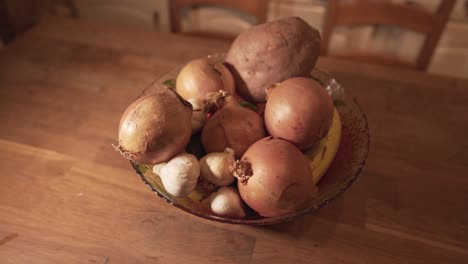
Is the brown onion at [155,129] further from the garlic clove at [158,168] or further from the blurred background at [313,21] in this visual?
the blurred background at [313,21]

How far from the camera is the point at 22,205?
62 cm

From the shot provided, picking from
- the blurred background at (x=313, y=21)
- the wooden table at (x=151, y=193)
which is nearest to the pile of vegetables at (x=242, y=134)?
the wooden table at (x=151, y=193)

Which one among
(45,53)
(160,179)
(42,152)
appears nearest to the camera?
(160,179)

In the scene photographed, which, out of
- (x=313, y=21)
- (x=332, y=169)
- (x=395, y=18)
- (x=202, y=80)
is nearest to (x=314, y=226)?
(x=332, y=169)

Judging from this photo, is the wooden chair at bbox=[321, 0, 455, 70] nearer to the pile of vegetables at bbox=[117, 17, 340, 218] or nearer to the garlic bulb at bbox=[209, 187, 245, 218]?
the pile of vegetables at bbox=[117, 17, 340, 218]

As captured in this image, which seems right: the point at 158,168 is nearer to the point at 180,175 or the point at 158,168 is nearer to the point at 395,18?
the point at 180,175

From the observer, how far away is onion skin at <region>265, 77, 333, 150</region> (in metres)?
0.52

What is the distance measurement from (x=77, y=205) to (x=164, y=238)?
0.56 feet

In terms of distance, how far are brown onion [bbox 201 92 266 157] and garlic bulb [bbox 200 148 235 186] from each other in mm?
24

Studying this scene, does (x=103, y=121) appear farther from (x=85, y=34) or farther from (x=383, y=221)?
(x=383, y=221)

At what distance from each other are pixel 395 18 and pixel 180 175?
0.85m

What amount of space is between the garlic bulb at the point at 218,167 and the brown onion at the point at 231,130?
0.02m

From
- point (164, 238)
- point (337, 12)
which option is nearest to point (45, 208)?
point (164, 238)

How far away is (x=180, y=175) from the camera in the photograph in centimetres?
49
